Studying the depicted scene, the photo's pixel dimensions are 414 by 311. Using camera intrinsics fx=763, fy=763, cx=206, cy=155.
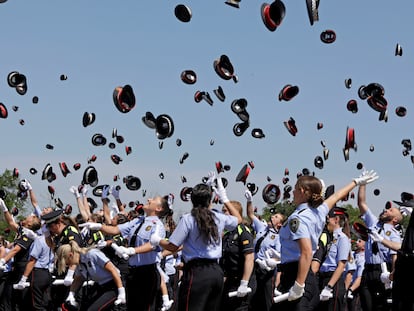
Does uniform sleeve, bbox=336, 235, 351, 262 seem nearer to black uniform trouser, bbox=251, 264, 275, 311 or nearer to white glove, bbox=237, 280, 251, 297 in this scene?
black uniform trouser, bbox=251, 264, 275, 311

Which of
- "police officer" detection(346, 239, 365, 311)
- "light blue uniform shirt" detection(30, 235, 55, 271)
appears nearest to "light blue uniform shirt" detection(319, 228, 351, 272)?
"police officer" detection(346, 239, 365, 311)

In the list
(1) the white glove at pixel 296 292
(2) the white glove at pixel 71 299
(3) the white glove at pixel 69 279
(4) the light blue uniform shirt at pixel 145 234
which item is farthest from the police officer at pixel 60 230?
(1) the white glove at pixel 296 292

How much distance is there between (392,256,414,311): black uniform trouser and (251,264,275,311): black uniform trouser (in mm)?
3638

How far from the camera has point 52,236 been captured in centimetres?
1279

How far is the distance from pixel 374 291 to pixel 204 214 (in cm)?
540

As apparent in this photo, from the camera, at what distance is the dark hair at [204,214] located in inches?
306

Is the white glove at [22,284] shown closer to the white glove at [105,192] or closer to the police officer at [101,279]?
the white glove at [105,192]

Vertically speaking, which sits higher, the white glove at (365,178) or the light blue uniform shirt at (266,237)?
the white glove at (365,178)

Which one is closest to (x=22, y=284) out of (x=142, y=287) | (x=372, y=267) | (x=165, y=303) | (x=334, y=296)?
(x=165, y=303)

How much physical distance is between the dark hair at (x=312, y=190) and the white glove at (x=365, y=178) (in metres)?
0.52

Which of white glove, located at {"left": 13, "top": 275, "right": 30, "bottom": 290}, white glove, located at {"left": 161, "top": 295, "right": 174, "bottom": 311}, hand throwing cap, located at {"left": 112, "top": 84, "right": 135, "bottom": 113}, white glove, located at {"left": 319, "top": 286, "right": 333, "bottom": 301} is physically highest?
hand throwing cap, located at {"left": 112, "top": 84, "right": 135, "bottom": 113}

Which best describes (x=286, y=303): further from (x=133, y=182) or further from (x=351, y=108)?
(x=351, y=108)

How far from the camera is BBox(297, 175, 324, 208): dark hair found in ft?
23.2

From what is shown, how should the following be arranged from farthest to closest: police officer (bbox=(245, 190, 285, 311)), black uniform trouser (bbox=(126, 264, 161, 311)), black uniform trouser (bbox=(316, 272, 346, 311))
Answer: police officer (bbox=(245, 190, 285, 311)) → black uniform trouser (bbox=(316, 272, 346, 311)) → black uniform trouser (bbox=(126, 264, 161, 311))
